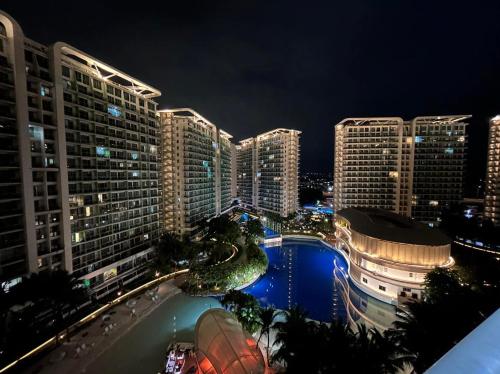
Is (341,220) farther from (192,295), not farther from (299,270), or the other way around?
(192,295)

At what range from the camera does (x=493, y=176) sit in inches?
2381

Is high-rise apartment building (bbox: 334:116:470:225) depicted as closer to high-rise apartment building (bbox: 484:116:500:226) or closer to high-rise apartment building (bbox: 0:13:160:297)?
high-rise apartment building (bbox: 484:116:500:226)

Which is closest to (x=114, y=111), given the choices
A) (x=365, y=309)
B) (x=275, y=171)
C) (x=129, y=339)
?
(x=129, y=339)

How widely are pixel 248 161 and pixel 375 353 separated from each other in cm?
9414

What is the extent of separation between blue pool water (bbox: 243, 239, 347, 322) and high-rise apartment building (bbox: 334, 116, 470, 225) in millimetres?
22821

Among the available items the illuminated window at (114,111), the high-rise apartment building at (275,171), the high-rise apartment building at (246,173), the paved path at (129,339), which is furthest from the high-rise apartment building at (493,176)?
the illuminated window at (114,111)

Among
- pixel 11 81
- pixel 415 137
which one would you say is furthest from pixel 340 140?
pixel 11 81

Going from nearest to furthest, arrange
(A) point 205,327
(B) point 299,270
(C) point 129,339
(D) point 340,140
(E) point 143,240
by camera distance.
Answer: (A) point 205,327
(C) point 129,339
(E) point 143,240
(B) point 299,270
(D) point 340,140

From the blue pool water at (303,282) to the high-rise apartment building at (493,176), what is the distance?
130 ft

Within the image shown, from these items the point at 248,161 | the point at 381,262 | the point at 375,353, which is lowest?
the point at 381,262

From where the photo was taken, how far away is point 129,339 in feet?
82.3

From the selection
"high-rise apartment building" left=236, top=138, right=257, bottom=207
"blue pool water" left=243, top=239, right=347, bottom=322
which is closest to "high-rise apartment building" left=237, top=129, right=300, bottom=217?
"high-rise apartment building" left=236, top=138, right=257, bottom=207

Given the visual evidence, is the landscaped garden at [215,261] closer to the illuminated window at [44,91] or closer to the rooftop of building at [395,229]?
the rooftop of building at [395,229]

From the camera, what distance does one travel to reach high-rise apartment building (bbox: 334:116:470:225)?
66000mm
